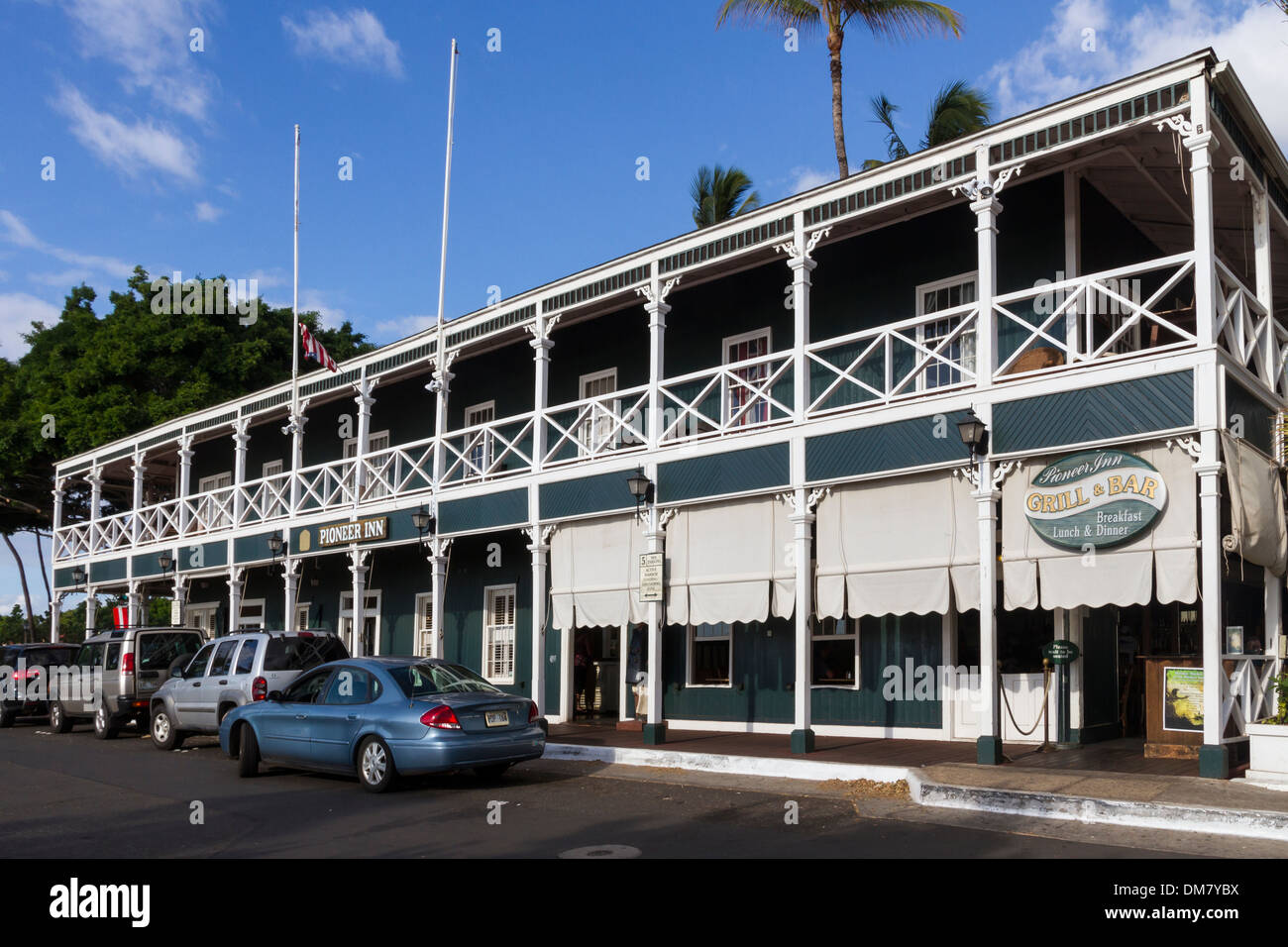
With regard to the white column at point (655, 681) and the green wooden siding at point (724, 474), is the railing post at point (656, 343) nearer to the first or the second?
the green wooden siding at point (724, 474)

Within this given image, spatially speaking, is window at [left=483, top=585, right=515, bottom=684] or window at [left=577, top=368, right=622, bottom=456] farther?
window at [left=483, top=585, right=515, bottom=684]

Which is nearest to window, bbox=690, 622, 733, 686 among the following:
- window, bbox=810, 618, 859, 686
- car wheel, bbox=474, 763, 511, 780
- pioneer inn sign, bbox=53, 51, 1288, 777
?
pioneer inn sign, bbox=53, 51, 1288, 777

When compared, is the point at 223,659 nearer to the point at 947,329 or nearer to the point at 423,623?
the point at 423,623

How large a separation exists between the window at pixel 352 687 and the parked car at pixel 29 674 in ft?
40.1

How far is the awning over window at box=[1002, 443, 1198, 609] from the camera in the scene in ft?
37.3

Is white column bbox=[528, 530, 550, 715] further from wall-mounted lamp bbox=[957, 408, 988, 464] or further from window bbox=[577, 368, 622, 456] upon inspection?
wall-mounted lamp bbox=[957, 408, 988, 464]

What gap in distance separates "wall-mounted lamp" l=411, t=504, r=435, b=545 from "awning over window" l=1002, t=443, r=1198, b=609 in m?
10.5

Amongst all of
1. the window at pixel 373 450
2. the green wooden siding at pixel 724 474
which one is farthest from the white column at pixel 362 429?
the green wooden siding at pixel 724 474

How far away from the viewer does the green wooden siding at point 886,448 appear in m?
13.2

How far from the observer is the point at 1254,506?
11891 millimetres

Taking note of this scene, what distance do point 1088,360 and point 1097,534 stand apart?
1.80m

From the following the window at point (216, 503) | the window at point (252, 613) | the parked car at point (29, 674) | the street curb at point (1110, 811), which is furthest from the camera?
the window at point (252, 613)

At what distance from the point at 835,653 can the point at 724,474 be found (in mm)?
3331
